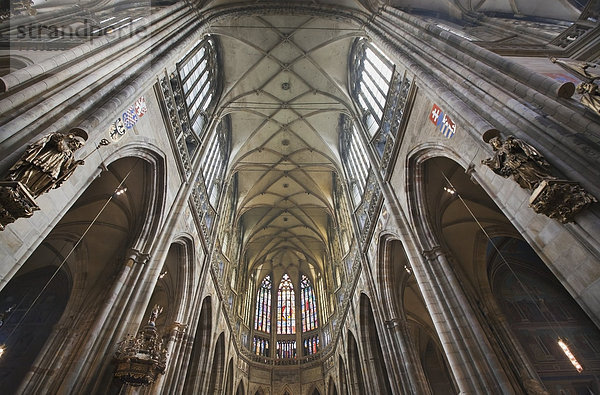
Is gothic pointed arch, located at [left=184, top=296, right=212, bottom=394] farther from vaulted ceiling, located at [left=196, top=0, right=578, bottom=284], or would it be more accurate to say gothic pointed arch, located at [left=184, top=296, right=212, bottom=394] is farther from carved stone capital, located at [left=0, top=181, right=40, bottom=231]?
carved stone capital, located at [left=0, top=181, right=40, bottom=231]

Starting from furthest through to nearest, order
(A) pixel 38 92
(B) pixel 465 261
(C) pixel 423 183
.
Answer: (B) pixel 465 261 → (C) pixel 423 183 → (A) pixel 38 92

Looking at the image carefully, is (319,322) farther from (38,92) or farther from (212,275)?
(38,92)

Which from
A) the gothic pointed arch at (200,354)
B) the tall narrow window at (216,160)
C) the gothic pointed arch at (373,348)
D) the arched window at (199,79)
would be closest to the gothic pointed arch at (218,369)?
the gothic pointed arch at (200,354)

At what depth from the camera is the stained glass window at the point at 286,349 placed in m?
22.6

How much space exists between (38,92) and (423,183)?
9.25 m

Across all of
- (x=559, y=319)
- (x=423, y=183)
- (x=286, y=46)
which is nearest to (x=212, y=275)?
(x=423, y=183)

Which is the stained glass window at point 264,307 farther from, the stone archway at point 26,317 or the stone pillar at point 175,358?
the stone archway at point 26,317

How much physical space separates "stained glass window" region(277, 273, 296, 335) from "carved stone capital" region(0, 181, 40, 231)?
23421mm

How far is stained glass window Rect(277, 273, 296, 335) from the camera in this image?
24328 millimetres

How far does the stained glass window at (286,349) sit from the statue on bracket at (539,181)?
895 inches

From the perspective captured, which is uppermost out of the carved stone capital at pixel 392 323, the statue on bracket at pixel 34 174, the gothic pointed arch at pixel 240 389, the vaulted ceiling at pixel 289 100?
the vaulted ceiling at pixel 289 100

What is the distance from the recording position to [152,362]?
5.99m

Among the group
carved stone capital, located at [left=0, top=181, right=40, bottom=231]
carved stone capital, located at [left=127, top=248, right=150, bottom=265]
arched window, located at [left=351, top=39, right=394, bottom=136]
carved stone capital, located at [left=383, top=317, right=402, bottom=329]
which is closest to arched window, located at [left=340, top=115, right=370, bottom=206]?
arched window, located at [left=351, top=39, right=394, bottom=136]

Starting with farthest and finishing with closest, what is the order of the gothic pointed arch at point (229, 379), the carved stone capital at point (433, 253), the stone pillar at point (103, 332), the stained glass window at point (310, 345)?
the stained glass window at point (310, 345)
the gothic pointed arch at point (229, 379)
the carved stone capital at point (433, 253)
the stone pillar at point (103, 332)
